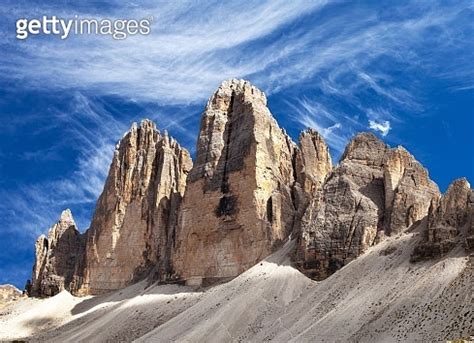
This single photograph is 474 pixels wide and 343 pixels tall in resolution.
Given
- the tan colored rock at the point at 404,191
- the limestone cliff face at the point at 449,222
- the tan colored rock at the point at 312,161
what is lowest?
the limestone cliff face at the point at 449,222

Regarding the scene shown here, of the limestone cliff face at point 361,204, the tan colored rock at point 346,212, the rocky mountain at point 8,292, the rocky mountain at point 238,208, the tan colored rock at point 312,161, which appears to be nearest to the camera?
the limestone cliff face at point 361,204

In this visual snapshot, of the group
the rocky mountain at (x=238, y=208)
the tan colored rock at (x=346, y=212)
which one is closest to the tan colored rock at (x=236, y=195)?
the rocky mountain at (x=238, y=208)

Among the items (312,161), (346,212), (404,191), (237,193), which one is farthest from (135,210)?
(404,191)

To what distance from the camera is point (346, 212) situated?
83938 mm

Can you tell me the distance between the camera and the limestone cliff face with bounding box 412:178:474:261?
68.1 meters

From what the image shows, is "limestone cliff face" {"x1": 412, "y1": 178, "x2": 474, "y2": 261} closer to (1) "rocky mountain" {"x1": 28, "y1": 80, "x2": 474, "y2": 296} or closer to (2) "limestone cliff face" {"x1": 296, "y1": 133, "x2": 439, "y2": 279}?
(1) "rocky mountain" {"x1": 28, "y1": 80, "x2": 474, "y2": 296}

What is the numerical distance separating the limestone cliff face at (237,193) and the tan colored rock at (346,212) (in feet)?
26.0

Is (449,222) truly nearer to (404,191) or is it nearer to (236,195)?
(404,191)

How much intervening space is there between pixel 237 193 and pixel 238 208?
6.28 feet

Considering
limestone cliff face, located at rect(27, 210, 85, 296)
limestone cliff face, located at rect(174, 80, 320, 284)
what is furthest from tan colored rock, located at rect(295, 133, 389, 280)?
limestone cliff face, located at rect(27, 210, 85, 296)

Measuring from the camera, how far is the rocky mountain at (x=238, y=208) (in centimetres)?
8106

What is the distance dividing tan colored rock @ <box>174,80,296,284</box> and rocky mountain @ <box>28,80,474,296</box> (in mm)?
144

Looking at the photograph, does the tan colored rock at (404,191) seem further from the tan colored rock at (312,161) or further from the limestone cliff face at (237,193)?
the tan colored rock at (312,161)

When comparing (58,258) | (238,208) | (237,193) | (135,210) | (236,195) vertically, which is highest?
(135,210)
